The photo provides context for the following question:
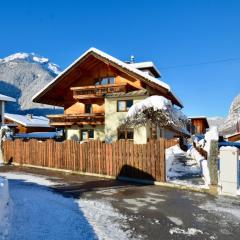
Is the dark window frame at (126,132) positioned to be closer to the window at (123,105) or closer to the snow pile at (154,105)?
the window at (123,105)

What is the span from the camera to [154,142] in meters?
12.7

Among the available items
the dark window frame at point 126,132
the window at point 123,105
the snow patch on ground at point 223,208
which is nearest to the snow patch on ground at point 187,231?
the snow patch on ground at point 223,208

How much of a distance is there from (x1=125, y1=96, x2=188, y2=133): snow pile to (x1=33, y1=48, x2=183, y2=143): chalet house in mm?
4233

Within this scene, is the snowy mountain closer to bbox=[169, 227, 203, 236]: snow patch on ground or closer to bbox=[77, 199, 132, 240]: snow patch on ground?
bbox=[77, 199, 132, 240]: snow patch on ground

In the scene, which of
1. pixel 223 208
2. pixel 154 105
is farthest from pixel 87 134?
pixel 223 208

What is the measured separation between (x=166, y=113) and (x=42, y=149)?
316 inches

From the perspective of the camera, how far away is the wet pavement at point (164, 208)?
682 cm

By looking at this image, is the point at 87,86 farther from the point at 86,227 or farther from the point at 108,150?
the point at 86,227

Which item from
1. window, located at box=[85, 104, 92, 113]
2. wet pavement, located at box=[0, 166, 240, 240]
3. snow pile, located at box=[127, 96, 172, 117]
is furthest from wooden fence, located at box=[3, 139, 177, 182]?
window, located at box=[85, 104, 92, 113]

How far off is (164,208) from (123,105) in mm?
15667

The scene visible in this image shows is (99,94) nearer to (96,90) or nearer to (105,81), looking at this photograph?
(96,90)

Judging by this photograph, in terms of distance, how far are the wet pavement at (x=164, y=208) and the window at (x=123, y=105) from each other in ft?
36.1

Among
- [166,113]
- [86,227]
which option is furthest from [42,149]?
[86,227]

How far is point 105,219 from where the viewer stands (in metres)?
7.56
